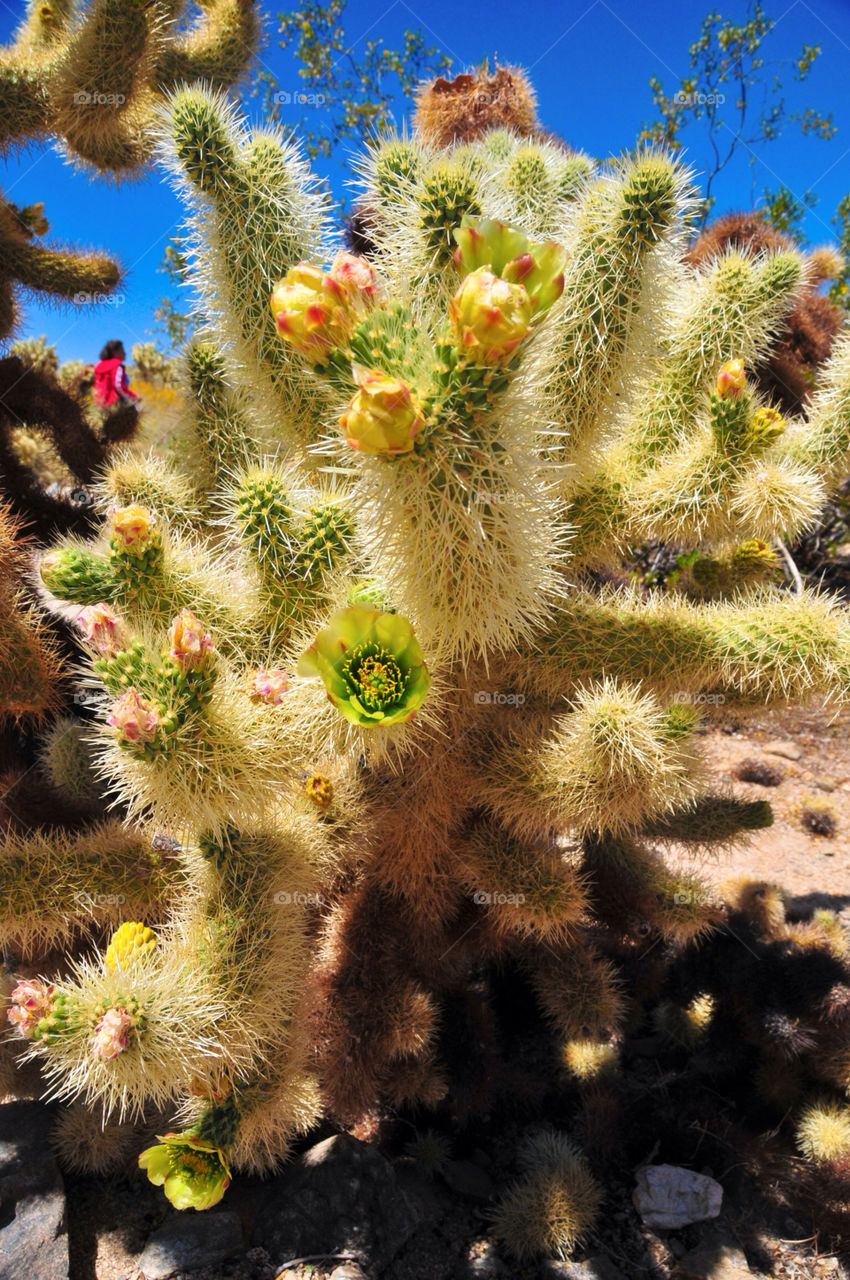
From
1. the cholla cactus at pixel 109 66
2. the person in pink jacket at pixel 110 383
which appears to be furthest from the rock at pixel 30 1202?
the cholla cactus at pixel 109 66

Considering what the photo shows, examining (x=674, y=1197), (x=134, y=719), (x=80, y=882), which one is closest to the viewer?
(x=134, y=719)

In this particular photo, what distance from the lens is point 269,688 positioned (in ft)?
5.02

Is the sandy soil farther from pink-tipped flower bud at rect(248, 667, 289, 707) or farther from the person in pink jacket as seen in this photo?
the person in pink jacket

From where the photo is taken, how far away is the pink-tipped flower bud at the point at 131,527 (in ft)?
5.48

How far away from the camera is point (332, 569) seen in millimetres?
1817

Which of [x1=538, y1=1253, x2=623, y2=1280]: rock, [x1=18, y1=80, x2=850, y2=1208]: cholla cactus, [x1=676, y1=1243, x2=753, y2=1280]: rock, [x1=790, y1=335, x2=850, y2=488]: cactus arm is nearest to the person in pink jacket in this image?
[x1=18, y1=80, x2=850, y2=1208]: cholla cactus

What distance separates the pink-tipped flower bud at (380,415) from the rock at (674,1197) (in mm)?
2922

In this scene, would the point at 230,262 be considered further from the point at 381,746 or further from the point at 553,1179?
the point at 553,1179

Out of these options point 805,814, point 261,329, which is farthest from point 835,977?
point 261,329

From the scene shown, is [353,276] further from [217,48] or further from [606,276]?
[217,48]

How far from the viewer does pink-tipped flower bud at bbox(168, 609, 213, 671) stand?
4.64 feet

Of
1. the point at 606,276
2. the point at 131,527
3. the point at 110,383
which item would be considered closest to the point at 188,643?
the point at 131,527

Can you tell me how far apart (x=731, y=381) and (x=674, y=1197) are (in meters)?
2.79

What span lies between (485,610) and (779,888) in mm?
3284
